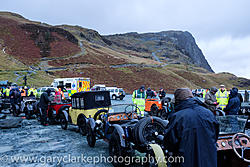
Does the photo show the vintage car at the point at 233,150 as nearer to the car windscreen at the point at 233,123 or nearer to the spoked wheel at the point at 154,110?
the car windscreen at the point at 233,123

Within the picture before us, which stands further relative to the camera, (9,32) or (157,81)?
(9,32)

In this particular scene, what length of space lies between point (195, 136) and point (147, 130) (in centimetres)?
246

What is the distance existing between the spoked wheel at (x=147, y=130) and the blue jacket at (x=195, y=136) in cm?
213

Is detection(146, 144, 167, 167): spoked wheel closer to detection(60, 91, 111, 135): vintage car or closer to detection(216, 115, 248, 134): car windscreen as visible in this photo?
detection(216, 115, 248, 134): car windscreen

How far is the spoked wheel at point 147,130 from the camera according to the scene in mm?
4533

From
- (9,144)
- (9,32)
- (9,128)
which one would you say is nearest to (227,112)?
(9,144)

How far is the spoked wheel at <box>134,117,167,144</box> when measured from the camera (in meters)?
4.53

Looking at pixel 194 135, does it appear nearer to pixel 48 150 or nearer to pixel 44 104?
pixel 48 150

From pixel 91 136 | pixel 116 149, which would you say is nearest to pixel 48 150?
pixel 91 136

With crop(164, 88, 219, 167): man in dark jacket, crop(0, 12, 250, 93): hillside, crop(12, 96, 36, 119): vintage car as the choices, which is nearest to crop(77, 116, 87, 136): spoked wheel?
crop(12, 96, 36, 119): vintage car

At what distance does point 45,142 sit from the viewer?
7.39 m

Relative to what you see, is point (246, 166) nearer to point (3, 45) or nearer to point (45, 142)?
point (45, 142)

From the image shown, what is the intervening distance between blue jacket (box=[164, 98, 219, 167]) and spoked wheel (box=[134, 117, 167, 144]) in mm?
2128

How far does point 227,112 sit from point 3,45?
2582 inches
